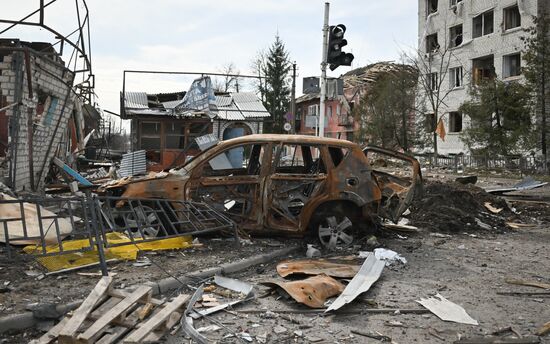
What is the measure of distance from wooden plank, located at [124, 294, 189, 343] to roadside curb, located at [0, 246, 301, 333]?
766 mm

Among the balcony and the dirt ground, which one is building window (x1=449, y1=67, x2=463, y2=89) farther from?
the dirt ground

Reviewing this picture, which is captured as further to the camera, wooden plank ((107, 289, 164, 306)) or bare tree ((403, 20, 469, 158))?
bare tree ((403, 20, 469, 158))

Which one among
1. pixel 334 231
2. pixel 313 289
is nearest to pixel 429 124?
pixel 334 231

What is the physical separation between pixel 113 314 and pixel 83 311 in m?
0.25

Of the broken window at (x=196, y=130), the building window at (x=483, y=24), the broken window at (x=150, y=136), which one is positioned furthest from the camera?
the building window at (x=483, y=24)

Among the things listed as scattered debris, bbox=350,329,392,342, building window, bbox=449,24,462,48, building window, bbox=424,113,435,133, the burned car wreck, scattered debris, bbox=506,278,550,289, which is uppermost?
building window, bbox=449,24,462,48

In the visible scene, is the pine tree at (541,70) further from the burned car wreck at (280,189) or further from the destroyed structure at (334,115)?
the burned car wreck at (280,189)

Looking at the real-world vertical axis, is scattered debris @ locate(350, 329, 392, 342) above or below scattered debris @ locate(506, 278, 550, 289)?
below

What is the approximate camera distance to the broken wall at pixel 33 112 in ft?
33.1

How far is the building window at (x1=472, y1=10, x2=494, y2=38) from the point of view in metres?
36.8

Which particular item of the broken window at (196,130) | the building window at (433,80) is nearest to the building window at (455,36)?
the building window at (433,80)

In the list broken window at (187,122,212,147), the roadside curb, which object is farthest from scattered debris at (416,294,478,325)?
broken window at (187,122,212,147)

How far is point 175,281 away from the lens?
5680 mm

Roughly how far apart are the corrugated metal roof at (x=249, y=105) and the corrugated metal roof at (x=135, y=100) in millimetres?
4778
